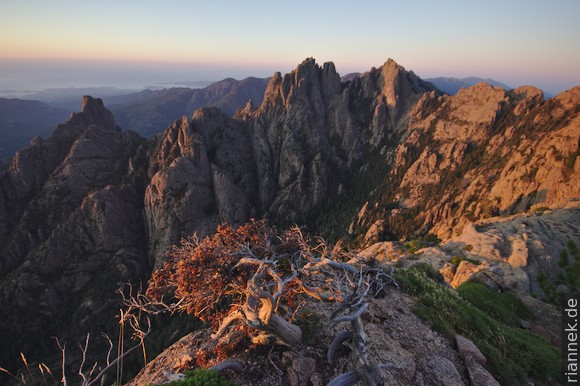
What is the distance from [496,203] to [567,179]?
21785 mm

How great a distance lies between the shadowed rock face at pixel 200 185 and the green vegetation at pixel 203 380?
107 metres

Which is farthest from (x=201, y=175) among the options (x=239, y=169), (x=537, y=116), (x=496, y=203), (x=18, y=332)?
(x=537, y=116)

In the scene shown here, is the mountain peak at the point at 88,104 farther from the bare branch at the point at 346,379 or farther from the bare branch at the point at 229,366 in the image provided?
the bare branch at the point at 346,379

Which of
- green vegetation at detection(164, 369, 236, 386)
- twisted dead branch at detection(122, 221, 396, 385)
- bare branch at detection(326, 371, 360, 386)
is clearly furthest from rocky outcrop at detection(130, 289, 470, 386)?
bare branch at detection(326, 371, 360, 386)

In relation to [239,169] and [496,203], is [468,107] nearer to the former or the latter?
[496,203]

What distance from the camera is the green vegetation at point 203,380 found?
1101 cm

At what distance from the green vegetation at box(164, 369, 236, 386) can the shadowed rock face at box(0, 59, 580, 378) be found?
351ft

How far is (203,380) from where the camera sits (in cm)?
1134

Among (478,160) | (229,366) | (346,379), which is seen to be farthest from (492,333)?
(478,160)

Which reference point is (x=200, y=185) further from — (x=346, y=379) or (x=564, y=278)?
(x=346, y=379)

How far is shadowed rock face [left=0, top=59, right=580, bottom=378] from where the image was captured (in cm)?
13350

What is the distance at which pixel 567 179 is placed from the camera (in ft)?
239

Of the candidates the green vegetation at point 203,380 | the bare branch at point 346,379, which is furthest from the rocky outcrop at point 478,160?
the green vegetation at point 203,380

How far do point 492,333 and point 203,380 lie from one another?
1738 centimetres
